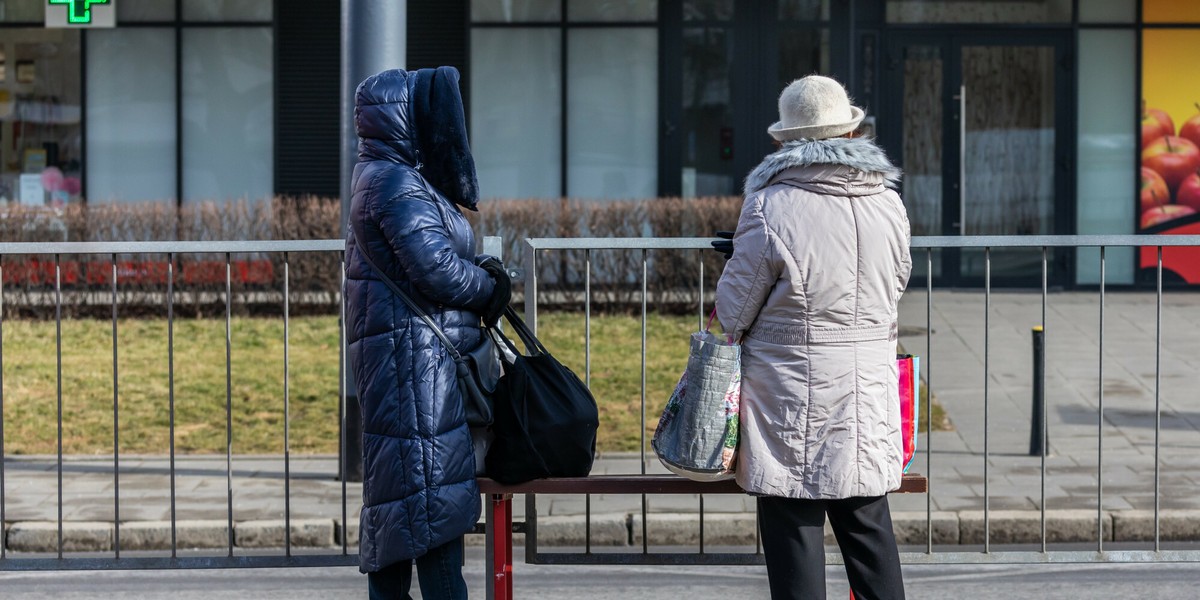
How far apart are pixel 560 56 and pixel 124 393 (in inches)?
301

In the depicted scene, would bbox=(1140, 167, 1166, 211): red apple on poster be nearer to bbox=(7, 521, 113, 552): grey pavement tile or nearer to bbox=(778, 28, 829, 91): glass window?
bbox=(778, 28, 829, 91): glass window

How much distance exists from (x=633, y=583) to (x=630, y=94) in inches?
423

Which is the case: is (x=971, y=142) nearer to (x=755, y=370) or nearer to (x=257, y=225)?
(x=257, y=225)

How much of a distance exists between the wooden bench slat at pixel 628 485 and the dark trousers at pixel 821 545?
10.1 inches

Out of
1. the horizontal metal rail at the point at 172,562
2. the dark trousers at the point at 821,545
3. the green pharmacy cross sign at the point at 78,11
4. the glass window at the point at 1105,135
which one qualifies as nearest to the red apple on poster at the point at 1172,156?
the glass window at the point at 1105,135

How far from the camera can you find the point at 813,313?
4371 millimetres

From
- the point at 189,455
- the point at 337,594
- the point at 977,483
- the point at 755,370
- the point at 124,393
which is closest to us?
the point at 755,370

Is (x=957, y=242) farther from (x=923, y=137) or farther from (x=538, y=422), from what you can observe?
(x=923, y=137)

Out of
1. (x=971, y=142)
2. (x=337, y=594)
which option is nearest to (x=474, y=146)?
(x=971, y=142)

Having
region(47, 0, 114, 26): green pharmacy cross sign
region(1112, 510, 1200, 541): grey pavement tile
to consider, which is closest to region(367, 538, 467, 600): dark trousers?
region(1112, 510, 1200, 541): grey pavement tile

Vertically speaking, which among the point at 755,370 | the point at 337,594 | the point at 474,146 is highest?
the point at 474,146

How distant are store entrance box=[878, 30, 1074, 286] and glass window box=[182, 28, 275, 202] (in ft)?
21.9

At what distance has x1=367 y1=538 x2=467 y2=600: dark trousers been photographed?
4.68 m

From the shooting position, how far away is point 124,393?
34.9 ft
